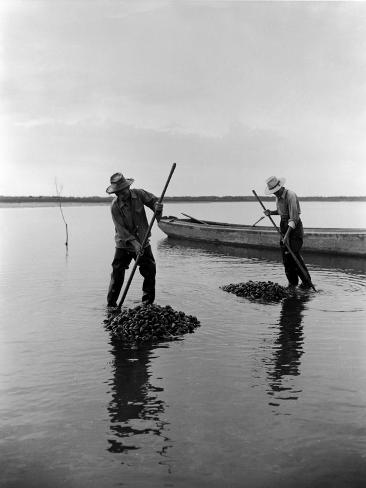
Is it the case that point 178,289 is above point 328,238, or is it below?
below

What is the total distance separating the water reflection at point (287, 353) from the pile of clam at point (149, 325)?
4.30 ft

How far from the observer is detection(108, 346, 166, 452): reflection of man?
3969 millimetres

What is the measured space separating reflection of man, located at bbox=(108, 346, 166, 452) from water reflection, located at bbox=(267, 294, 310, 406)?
1096mm

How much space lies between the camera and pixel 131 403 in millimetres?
4609

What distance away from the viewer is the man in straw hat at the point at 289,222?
982 cm

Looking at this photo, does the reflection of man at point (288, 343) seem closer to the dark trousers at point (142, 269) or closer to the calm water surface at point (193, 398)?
the calm water surface at point (193, 398)

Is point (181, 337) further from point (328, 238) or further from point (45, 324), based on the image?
point (328, 238)

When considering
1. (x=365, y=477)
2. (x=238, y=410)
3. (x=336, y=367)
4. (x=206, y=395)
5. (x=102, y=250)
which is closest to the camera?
(x=365, y=477)

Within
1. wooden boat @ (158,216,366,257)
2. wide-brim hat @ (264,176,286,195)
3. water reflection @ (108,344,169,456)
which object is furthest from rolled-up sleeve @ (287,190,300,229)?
wooden boat @ (158,216,366,257)

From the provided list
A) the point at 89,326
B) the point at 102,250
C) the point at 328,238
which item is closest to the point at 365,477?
the point at 89,326

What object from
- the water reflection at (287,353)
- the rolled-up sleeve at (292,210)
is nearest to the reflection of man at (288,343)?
the water reflection at (287,353)

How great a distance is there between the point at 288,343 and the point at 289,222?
3768 mm

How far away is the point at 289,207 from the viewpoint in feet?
32.4

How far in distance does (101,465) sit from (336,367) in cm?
298
